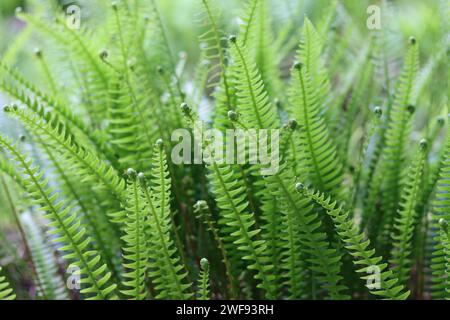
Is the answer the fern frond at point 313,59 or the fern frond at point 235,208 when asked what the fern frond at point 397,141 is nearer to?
the fern frond at point 313,59

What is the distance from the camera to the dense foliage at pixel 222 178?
30.2 inches

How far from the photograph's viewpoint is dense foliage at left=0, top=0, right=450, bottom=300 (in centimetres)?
77

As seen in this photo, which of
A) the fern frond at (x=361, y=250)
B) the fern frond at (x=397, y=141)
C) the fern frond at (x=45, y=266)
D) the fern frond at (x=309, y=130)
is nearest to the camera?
the fern frond at (x=361, y=250)

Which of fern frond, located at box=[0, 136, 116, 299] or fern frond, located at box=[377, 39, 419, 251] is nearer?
fern frond, located at box=[0, 136, 116, 299]

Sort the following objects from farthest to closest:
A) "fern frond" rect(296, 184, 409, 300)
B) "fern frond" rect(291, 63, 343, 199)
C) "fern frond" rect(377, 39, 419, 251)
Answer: "fern frond" rect(377, 39, 419, 251) → "fern frond" rect(291, 63, 343, 199) → "fern frond" rect(296, 184, 409, 300)

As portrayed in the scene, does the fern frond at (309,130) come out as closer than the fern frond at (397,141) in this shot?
Yes

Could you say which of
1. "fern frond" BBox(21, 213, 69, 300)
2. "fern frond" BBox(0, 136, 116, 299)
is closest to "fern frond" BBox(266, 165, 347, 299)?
"fern frond" BBox(0, 136, 116, 299)

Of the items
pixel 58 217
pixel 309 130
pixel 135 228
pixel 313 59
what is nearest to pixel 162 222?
pixel 135 228

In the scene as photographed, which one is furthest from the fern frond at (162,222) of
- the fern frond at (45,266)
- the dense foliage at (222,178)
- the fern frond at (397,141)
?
the fern frond at (397,141)

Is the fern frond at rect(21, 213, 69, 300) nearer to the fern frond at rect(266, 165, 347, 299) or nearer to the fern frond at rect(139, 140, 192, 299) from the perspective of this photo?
the fern frond at rect(139, 140, 192, 299)

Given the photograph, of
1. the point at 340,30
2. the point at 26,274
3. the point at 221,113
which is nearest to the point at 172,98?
the point at 221,113
